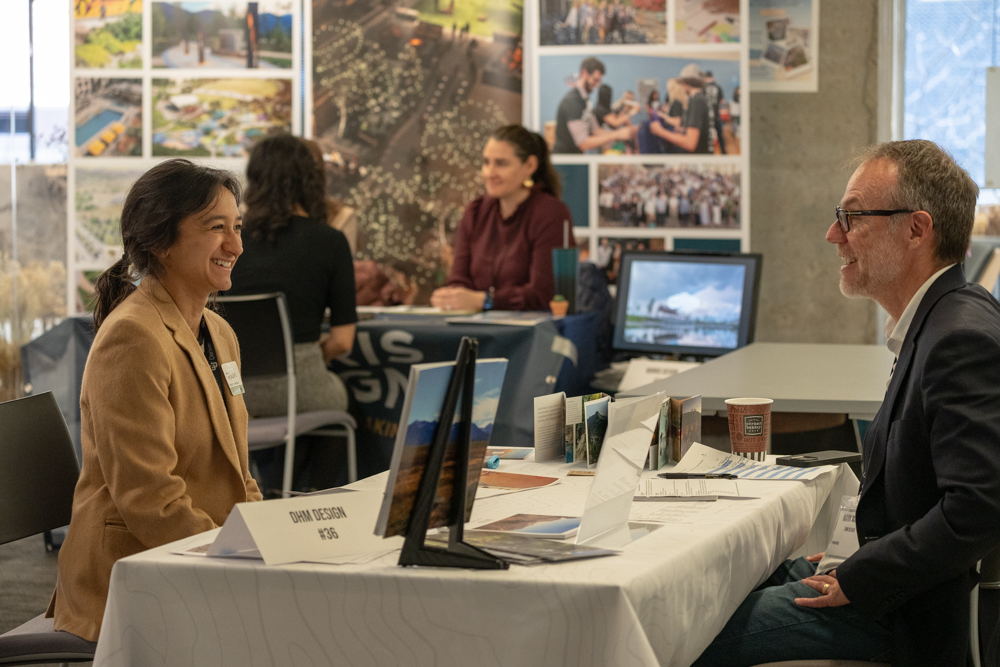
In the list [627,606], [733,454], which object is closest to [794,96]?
[733,454]

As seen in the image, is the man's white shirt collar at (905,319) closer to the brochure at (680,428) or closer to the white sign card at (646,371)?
the brochure at (680,428)

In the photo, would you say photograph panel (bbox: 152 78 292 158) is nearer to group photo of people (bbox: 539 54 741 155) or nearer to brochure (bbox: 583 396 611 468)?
group photo of people (bbox: 539 54 741 155)

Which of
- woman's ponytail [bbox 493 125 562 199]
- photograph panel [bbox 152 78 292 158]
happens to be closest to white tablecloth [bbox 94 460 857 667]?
woman's ponytail [bbox 493 125 562 199]

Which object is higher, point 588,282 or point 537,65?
point 537,65

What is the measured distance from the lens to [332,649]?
1.23 metres

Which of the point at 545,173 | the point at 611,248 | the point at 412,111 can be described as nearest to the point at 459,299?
the point at 545,173

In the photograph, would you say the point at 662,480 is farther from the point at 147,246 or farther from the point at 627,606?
the point at 147,246

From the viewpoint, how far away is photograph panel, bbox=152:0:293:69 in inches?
223

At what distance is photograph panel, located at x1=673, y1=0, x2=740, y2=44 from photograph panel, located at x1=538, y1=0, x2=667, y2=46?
0.34 ft

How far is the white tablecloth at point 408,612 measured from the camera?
116 centimetres

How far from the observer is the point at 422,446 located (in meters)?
1.20

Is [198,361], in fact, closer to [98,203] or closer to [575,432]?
[575,432]

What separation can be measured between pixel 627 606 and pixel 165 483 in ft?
2.81

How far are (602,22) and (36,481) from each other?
13.5 feet
